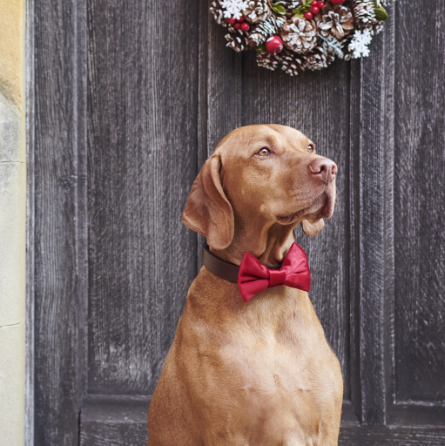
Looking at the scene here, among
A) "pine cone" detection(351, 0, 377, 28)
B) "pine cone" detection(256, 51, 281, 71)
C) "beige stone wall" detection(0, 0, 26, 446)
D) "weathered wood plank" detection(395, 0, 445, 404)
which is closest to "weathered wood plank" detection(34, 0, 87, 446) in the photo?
"beige stone wall" detection(0, 0, 26, 446)

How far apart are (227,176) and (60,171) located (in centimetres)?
108

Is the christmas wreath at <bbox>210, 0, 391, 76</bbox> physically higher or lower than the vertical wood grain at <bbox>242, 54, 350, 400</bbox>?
higher

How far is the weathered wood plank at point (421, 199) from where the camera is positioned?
2303 millimetres

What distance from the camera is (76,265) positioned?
2330 mm

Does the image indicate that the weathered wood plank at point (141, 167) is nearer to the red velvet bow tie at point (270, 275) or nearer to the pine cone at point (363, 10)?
the pine cone at point (363, 10)

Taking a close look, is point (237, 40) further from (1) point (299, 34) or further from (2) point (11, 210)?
(2) point (11, 210)

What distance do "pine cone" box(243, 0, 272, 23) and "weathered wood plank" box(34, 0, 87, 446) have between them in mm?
797

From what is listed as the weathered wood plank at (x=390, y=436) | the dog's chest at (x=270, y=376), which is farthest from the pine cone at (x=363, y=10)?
the weathered wood plank at (x=390, y=436)

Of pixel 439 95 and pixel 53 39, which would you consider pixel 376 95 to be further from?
pixel 53 39

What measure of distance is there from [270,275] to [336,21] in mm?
1184

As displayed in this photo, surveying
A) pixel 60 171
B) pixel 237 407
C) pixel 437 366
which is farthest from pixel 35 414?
pixel 437 366

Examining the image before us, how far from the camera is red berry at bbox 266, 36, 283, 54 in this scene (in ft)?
6.73

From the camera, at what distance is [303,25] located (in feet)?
6.70

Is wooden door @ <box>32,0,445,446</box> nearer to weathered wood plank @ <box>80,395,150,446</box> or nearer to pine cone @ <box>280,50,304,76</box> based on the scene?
weathered wood plank @ <box>80,395,150,446</box>
